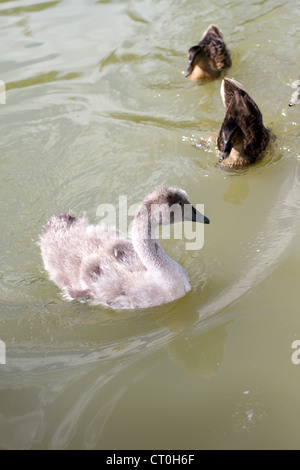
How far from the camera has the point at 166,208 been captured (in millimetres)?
4340

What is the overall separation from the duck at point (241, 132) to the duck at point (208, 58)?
4.50 ft

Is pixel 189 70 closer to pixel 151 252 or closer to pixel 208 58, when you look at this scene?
pixel 208 58

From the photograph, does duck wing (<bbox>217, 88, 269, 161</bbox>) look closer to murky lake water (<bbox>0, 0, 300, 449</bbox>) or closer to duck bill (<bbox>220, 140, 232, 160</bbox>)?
duck bill (<bbox>220, 140, 232, 160</bbox>)

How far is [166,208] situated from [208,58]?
3.59m

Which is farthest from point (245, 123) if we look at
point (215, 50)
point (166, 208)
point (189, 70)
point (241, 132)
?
point (166, 208)

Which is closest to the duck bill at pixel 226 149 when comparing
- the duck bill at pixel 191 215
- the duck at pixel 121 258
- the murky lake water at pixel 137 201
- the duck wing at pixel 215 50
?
the murky lake water at pixel 137 201

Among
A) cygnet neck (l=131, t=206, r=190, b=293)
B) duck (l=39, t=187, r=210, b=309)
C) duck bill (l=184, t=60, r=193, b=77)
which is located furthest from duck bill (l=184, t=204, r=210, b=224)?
duck bill (l=184, t=60, r=193, b=77)

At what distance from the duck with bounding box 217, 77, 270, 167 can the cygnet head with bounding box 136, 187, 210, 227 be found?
61.6 inches

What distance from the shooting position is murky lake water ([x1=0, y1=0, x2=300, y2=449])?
143 inches

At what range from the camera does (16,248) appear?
529cm
